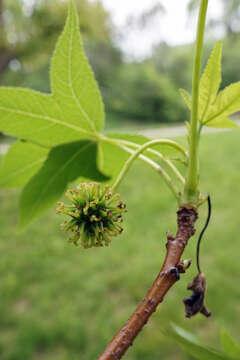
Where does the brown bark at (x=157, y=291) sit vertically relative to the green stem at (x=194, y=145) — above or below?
below

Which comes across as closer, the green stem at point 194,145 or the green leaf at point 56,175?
the green stem at point 194,145

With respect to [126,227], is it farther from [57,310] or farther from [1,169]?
[1,169]

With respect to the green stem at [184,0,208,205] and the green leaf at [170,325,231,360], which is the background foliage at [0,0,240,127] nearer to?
the green stem at [184,0,208,205]

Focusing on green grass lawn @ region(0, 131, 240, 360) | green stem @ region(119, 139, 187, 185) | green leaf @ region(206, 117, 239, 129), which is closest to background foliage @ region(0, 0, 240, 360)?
green grass lawn @ region(0, 131, 240, 360)

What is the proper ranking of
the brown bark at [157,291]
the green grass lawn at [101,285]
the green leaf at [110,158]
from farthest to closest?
the green grass lawn at [101,285], the green leaf at [110,158], the brown bark at [157,291]

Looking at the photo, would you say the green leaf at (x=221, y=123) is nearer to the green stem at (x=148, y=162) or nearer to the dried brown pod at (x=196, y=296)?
the green stem at (x=148, y=162)

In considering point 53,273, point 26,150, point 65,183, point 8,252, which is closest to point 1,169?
point 26,150

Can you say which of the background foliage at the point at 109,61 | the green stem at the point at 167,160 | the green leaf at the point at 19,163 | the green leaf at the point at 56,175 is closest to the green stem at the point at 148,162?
the green stem at the point at 167,160
